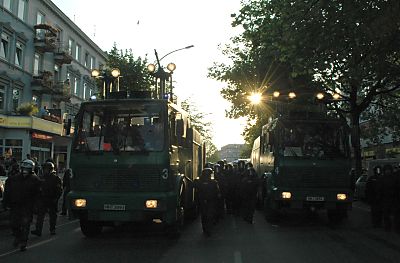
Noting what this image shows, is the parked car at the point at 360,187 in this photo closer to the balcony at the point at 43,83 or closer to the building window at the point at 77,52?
the balcony at the point at 43,83

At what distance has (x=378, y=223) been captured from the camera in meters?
13.2

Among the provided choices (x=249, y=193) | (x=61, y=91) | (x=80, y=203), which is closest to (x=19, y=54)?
(x=61, y=91)

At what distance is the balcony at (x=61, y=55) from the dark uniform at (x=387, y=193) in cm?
2822

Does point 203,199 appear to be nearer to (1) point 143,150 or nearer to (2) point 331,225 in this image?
(1) point 143,150

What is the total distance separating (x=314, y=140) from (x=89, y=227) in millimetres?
6653

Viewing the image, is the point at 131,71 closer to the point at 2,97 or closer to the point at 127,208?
the point at 2,97

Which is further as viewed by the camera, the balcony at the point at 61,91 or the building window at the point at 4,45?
the balcony at the point at 61,91

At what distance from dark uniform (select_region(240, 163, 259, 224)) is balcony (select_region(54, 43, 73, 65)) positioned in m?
25.0

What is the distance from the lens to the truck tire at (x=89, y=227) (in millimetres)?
10617

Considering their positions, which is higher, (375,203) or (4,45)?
(4,45)

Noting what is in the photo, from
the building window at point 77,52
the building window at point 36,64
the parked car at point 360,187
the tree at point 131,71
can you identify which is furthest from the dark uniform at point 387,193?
the building window at point 77,52

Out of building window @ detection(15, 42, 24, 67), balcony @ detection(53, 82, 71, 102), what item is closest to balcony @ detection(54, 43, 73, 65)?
balcony @ detection(53, 82, 71, 102)

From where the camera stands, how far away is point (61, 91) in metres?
34.9

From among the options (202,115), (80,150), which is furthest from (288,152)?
(202,115)
